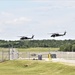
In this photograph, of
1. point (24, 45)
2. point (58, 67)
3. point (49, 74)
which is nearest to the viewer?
point (49, 74)

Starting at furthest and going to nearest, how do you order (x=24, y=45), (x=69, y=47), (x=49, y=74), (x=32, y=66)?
(x=24, y=45), (x=69, y=47), (x=32, y=66), (x=49, y=74)

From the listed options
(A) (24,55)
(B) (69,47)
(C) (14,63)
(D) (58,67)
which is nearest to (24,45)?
(B) (69,47)

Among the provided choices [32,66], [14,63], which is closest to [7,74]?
[32,66]

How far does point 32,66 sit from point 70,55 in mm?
20231

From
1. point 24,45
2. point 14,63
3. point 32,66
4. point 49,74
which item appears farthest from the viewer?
point 24,45

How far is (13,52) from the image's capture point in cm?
8131

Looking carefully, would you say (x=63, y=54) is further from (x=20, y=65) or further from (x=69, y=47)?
(x=69, y=47)

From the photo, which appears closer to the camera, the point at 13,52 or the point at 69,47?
the point at 13,52

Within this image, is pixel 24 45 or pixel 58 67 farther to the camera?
pixel 24 45

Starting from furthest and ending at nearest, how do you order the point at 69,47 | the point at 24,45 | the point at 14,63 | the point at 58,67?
1. the point at 24,45
2. the point at 69,47
3. the point at 14,63
4. the point at 58,67

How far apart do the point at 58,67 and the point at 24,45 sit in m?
109

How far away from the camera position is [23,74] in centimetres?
5038

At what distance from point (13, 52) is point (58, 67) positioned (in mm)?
28269

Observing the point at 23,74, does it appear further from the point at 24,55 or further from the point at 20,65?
the point at 24,55
